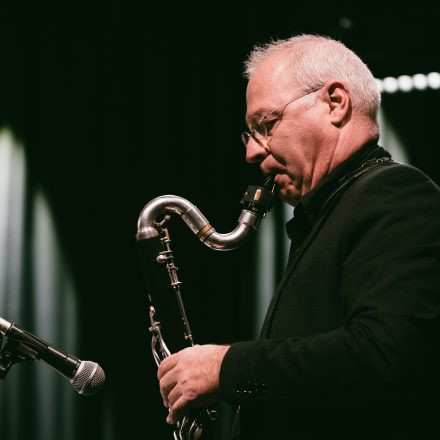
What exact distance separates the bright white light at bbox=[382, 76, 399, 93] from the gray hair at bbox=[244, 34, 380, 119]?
6.43ft

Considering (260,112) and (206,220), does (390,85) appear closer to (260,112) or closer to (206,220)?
(206,220)

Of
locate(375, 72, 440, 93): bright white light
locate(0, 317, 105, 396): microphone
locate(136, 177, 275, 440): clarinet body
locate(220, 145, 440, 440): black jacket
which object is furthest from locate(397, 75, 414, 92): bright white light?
locate(0, 317, 105, 396): microphone

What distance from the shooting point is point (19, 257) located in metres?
3.62

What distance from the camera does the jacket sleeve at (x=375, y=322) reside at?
1212mm

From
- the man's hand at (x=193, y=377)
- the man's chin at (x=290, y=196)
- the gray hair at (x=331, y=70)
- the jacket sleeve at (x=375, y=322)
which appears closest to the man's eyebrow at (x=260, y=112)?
the gray hair at (x=331, y=70)

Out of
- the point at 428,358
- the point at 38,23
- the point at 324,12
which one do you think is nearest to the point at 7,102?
the point at 38,23

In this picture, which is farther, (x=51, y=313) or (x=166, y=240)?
(x=51, y=313)

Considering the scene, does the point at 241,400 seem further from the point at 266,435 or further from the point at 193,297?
the point at 193,297

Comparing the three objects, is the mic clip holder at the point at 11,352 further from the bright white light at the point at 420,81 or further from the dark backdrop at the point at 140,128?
the bright white light at the point at 420,81

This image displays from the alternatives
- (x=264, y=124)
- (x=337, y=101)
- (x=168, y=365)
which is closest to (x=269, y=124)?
(x=264, y=124)

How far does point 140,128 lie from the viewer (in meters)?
3.83

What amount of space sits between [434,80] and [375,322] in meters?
2.67

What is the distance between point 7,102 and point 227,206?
1390mm

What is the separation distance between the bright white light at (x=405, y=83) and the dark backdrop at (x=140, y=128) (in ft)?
0.18
